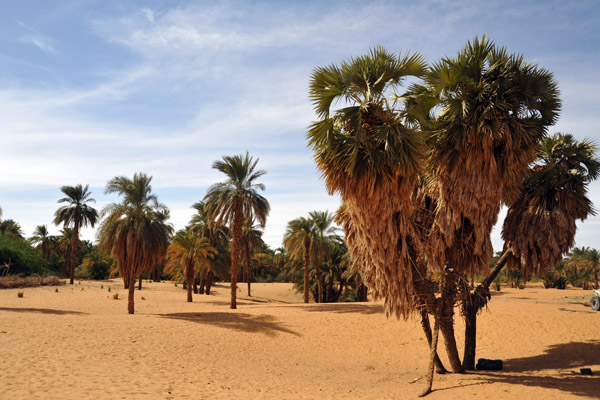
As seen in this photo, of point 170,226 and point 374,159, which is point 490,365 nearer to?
point 374,159

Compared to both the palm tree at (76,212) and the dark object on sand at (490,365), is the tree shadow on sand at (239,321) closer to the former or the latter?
the dark object on sand at (490,365)

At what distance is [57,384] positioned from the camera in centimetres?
1021

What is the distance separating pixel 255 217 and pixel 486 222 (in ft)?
64.1

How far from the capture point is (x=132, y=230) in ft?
82.3

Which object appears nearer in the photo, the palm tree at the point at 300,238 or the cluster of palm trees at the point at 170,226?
the cluster of palm trees at the point at 170,226

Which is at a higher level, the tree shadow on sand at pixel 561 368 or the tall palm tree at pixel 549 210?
the tall palm tree at pixel 549 210

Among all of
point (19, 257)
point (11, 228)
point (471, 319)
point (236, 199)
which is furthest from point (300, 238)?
point (11, 228)

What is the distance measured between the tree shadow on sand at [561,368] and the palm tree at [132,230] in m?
19.9

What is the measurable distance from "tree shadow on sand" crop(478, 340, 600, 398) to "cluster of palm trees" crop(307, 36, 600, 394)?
6.79 feet

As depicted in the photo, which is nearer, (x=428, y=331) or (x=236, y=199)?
(x=428, y=331)

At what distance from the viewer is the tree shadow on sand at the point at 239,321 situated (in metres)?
21.5

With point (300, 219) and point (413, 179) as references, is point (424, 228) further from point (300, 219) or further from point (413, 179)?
point (300, 219)

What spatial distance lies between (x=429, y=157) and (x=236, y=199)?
61.1 ft

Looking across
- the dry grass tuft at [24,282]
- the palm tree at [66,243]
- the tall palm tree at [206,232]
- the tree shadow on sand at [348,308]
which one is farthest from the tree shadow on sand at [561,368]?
the palm tree at [66,243]
